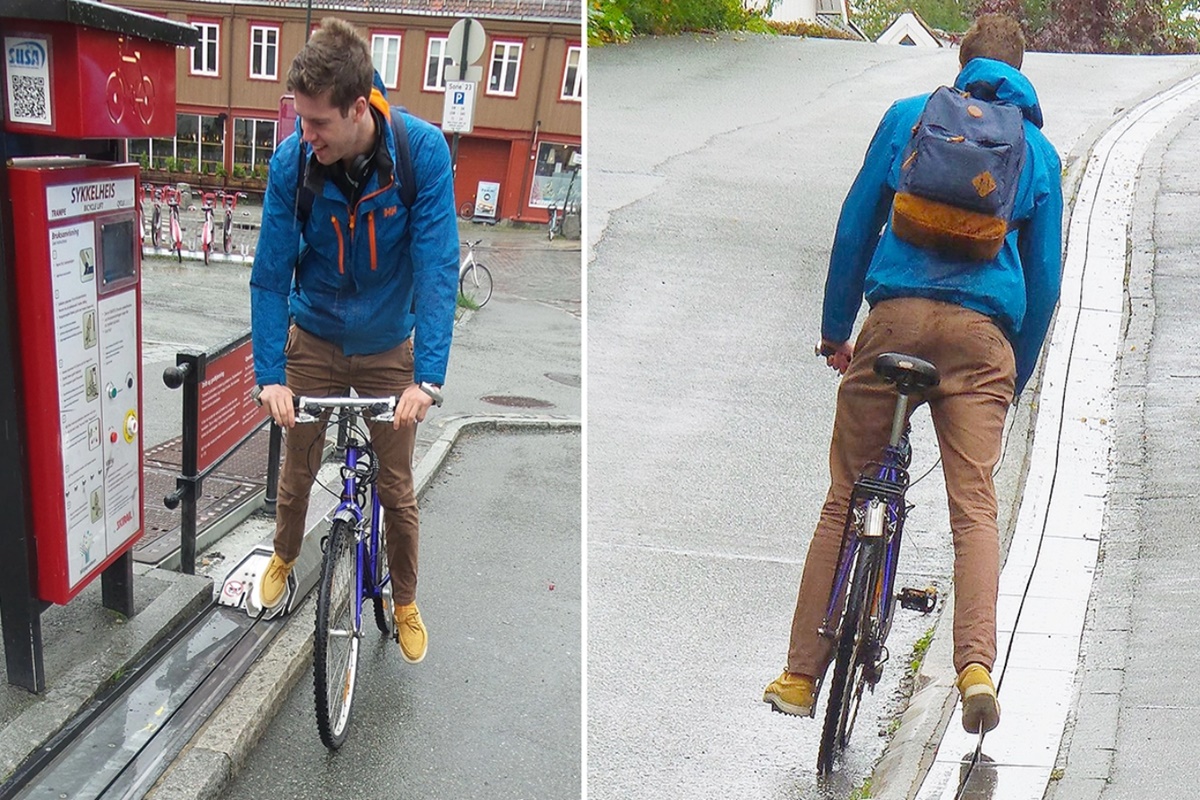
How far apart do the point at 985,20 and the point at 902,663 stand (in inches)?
90.8

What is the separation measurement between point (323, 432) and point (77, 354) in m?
0.85

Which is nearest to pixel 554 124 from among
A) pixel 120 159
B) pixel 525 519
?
pixel 525 519

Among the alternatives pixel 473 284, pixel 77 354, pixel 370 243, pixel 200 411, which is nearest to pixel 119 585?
pixel 200 411

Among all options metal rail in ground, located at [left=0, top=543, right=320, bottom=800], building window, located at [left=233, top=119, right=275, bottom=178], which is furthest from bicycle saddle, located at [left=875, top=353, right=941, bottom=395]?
building window, located at [left=233, top=119, right=275, bottom=178]

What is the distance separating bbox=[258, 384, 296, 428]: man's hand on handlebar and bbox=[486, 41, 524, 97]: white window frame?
130 feet

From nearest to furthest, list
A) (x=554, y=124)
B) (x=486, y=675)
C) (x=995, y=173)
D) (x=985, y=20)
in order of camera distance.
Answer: (x=995, y=173) → (x=985, y=20) → (x=486, y=675) → (x=554, y=124)

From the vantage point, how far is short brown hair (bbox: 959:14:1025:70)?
3844 mm

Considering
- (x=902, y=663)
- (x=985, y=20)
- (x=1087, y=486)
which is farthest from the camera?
(x=1087, y=486)

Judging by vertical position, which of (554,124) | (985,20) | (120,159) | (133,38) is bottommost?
(554,124)

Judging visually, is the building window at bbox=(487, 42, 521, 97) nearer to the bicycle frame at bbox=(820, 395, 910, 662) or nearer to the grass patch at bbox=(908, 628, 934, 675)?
the grass patch at bbox=(908, 628, 934, 675)

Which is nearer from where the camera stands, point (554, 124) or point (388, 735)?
point (388, 735)

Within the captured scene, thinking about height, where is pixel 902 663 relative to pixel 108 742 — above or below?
above

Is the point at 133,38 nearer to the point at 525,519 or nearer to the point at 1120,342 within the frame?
the point at 525,519

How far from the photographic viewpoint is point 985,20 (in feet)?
12.9
